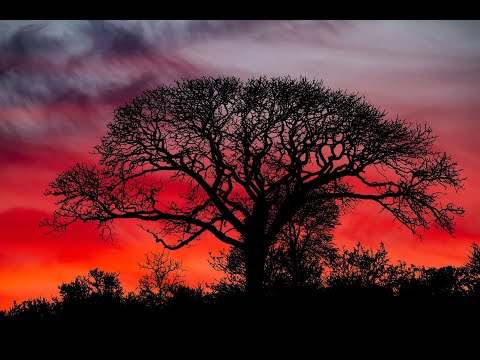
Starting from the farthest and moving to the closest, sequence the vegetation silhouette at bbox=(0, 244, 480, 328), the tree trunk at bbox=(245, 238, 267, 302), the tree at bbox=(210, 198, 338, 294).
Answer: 1. the tree at bbox=(210, 198, 338, 294)
2. the tree trunk at bbox=(245, 238, 267, 302)
3. the vegetation silhouette at bbox=(0, 244, 480, 328)

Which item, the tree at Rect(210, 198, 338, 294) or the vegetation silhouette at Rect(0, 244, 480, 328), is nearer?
the vegetation silhouette at Rect(0, 244, 480, 328)

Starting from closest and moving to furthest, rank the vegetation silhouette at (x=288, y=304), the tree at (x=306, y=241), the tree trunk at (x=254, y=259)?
1. the vegetation silhouette at (x=288, y=304)
2. the tree trunk at (x=254, y=259)
3. the tree at (x=306, y=241)

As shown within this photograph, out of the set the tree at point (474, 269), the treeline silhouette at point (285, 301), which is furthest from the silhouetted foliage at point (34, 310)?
the tree at point (474, 269)

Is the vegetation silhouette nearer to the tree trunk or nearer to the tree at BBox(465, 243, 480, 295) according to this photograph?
the tree at BBox(465, 243, 480, 295)

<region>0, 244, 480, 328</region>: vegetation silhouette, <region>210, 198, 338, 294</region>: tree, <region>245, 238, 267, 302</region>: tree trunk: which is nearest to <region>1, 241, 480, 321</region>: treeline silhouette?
<region>0, 244, 480, 328</region>: vegetation silhouette

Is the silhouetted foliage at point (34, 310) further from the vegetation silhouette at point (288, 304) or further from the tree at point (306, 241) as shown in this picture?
the tree at point (306, 241)

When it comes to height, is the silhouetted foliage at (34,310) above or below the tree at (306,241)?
below

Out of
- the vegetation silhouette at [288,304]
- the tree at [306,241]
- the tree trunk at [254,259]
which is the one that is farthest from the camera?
the tree at [306,241]

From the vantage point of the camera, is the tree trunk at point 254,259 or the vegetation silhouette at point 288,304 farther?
the tree trunk at point 254,259

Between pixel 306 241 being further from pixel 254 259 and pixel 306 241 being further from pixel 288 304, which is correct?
pixel 288 304

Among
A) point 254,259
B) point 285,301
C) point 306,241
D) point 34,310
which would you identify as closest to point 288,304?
point 285,301
